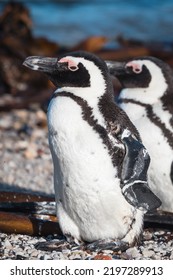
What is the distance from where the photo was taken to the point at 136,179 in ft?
15.1

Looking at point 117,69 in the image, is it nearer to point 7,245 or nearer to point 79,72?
point 79,72

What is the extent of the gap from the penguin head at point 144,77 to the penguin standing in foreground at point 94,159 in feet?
3.80

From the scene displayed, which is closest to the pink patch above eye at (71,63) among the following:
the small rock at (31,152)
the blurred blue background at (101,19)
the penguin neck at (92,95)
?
the penguin neck at (92,95)

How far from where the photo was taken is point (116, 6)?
22.0 metres

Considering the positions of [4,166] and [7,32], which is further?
[7,32]

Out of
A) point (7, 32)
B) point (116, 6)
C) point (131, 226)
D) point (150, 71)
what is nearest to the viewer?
point (131, 226)

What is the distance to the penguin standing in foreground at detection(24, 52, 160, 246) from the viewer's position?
4.62 m

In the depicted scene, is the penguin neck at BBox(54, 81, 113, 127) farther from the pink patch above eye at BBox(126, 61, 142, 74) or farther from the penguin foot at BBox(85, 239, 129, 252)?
the pink patch above eye at BBox(126, 61, 142, 74)

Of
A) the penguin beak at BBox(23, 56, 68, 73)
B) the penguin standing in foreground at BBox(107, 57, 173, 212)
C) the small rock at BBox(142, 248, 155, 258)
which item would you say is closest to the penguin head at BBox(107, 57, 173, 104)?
the penguin standing in foreground at BBox(107, 57, 173, 212)

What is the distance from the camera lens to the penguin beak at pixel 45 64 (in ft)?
15.9

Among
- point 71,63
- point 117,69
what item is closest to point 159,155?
point 117,69

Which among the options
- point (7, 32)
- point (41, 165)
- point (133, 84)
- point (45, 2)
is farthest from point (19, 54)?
point (45, 2)

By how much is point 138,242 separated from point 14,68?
6.85m
